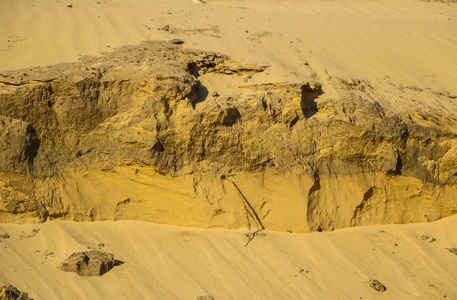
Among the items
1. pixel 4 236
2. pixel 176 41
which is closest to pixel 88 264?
pixel 4 236

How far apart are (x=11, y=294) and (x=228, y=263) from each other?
1562mm

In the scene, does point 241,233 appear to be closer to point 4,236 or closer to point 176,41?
point 4,236

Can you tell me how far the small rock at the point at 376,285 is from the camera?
3.58 m

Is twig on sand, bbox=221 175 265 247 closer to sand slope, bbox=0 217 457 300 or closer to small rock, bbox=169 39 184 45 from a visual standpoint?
sand slope, bbox=0 217 457 300

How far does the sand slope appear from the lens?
11.0ft

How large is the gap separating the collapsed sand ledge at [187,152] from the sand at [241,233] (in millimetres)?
168

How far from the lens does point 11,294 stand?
3.00 m

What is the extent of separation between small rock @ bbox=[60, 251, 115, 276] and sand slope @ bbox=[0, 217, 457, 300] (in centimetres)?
5

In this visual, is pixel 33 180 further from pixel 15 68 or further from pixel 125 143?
pixel 15 68

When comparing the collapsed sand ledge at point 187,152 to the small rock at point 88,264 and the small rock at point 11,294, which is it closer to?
the small rock at point 88,264

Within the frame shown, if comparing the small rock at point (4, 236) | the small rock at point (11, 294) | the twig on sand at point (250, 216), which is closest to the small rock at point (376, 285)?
the twig on sand at point (250, 216)

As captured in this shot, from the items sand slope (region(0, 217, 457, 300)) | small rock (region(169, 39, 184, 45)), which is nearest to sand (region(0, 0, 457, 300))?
sand slope (region(0, 217, 457, 300))

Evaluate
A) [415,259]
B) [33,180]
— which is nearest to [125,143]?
[33,180]

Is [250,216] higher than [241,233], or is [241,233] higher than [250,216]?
[250,216]
